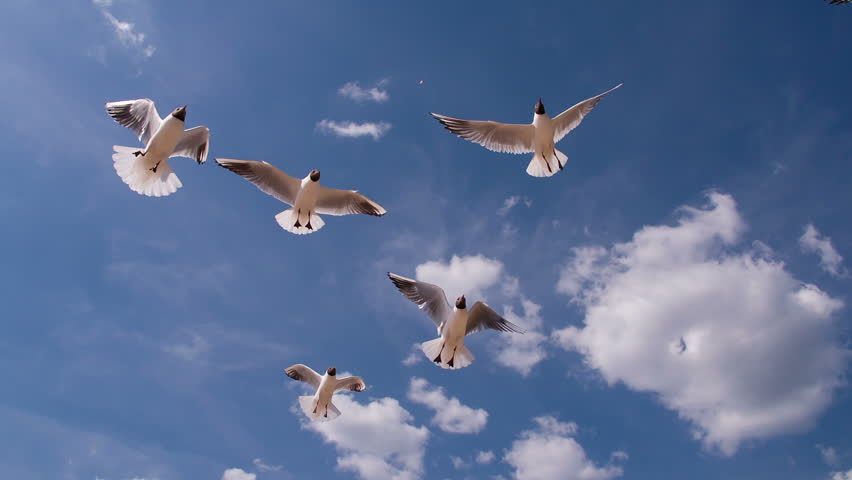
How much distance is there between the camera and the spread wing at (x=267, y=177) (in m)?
13.6

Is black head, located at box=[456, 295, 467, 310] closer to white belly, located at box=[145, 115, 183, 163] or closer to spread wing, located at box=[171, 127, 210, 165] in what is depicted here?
spread wing, located at box=[171, 127, 210, 165]

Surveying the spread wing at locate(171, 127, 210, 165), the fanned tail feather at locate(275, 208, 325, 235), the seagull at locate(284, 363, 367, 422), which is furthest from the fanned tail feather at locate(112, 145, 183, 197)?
the seagull at locate(284, 363, 367, 422)

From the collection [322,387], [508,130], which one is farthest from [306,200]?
[322,387]

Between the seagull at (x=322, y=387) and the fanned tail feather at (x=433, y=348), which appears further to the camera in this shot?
the seagull at (x=322, y=387)

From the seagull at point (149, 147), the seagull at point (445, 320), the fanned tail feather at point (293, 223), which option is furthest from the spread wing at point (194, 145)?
the seagull at point (445, 320)

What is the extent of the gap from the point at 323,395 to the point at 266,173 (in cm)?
643

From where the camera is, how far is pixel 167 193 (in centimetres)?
1362

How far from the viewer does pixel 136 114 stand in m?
13.5

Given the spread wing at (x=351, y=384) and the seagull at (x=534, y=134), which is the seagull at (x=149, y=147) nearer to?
the seagull at (x=534, y=134)

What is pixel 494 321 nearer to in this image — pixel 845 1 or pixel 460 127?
pixel 460 127

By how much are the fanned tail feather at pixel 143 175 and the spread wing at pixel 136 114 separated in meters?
0.47

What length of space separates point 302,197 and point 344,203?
0.94 metres

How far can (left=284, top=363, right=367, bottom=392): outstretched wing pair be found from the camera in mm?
17094

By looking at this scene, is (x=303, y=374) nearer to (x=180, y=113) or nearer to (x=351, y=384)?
(x=351, y=384)
